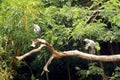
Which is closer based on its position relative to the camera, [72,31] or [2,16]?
[72,31]

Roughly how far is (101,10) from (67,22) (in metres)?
0.63

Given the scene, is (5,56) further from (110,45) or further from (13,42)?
(110,45)

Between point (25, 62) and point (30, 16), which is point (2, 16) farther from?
point (25, 62)

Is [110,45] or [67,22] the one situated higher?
[67,22]

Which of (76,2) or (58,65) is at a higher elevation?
(76,2)

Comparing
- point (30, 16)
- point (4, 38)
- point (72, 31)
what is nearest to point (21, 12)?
point (30, 16)

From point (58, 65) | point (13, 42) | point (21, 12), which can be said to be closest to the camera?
point (21, 12)

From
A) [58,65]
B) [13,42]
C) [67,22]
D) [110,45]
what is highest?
[67,22]

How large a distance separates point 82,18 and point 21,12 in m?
0.94

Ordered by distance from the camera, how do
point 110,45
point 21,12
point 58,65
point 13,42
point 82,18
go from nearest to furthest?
point 82,18
point 21,12
point 13,42
point 110,45
point 58,65

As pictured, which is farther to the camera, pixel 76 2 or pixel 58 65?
pixel 58 65

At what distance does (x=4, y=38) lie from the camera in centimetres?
465

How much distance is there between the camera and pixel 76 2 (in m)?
4.87

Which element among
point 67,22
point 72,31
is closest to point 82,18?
point 72,31
